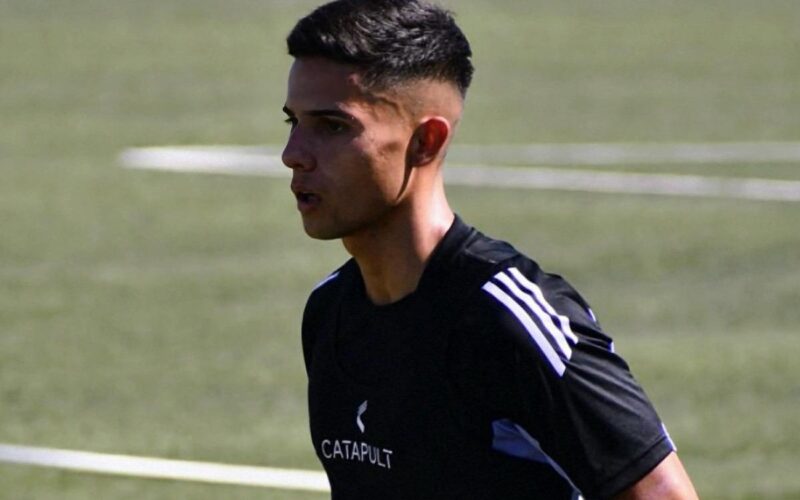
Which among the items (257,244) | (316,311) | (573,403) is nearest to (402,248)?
(316,311)

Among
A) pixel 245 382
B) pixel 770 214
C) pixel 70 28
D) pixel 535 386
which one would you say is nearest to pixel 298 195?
pixel 535 386

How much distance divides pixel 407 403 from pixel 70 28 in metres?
17.4

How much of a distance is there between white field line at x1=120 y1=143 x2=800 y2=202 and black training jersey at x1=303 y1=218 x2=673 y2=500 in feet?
32.1

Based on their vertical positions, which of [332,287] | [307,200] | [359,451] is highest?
[307,200]

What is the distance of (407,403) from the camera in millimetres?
4195

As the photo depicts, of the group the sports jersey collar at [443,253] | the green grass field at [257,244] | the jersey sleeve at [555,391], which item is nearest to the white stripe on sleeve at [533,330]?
the jersey sleeve at [555,391]

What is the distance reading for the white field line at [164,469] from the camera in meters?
8.16

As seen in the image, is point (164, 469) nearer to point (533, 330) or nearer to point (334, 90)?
point (334, 90)

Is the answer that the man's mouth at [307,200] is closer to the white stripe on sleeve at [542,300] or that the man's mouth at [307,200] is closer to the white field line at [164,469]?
the white stripe on sleeve at [542,300]

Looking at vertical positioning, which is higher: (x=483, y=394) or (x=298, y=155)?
(x=298, y=155)

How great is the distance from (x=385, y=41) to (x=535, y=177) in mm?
10206

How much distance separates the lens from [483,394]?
160 inches

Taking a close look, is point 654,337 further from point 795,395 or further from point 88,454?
point 88,454

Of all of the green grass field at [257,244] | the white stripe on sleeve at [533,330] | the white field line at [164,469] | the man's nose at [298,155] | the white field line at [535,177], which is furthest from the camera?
the white field line at [535,177]
